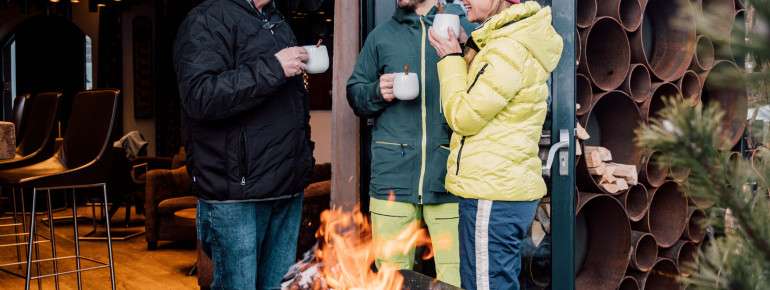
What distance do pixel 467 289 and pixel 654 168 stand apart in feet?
6.39

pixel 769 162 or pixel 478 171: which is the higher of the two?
pixel 769 162

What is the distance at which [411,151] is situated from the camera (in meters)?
2.31

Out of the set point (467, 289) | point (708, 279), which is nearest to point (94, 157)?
point (467, 289)

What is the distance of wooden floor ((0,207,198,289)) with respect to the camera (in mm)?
4059

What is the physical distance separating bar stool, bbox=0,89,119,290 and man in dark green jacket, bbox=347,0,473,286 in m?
1.30

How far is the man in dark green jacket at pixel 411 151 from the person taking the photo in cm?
230

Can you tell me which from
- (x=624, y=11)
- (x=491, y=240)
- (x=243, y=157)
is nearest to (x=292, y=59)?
(x=243, y=157)

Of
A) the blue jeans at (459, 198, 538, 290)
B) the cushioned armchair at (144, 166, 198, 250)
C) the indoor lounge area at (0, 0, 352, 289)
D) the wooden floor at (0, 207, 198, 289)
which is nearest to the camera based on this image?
the blue jeans at (459, 198, 538, 290)

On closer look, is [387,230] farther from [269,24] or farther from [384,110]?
[269,24]

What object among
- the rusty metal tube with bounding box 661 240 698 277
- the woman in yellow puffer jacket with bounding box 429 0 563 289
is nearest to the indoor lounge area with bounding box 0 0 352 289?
the woman in yellow puffer jacket with bounding box 429 0 563 289

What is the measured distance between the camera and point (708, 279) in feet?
1.60

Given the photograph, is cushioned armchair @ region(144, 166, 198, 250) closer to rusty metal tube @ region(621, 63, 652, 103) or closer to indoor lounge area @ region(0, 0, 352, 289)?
indoor lounge area @ region(0, 0, 352, 289)

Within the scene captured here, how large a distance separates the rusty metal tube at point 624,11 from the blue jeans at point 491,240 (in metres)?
1.56

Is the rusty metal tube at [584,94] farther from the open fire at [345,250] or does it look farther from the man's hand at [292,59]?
the man's hand at [292,59]
